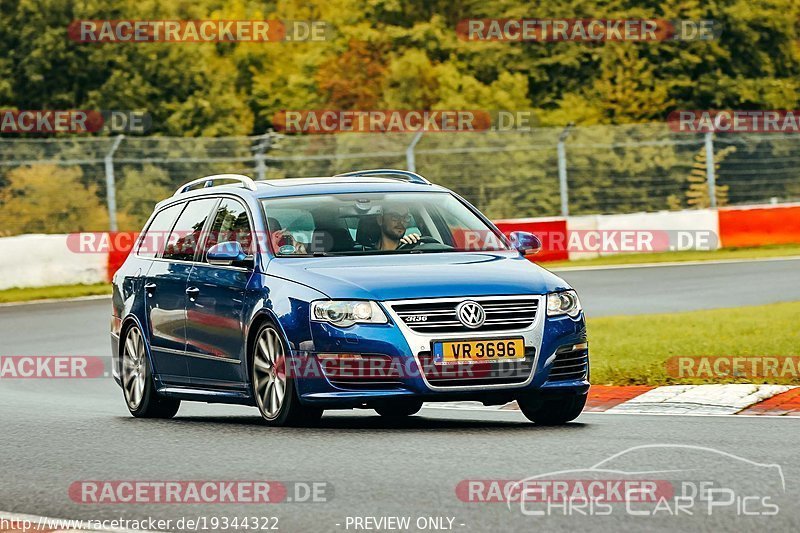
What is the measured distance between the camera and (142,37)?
50.1m

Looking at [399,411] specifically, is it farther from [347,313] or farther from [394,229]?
[347,313]

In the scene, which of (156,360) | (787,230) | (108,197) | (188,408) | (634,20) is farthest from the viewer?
(634,20)

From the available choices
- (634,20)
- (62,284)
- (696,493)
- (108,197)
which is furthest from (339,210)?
(634,20)

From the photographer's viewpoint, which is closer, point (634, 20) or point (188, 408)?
point (188, 408)

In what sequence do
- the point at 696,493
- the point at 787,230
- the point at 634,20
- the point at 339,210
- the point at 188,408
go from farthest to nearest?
the point at 634,20 < the point at 787,230 < the point at 188,408 < the point at 339,210 < the point at 696,493

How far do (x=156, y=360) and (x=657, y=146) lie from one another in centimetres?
2285

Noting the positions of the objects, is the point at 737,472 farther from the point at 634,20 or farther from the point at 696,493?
the point at 634,20

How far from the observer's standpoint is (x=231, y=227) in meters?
11.6

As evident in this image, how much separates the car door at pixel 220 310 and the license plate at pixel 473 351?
1520mm

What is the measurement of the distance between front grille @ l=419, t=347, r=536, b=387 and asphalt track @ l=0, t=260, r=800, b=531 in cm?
33
